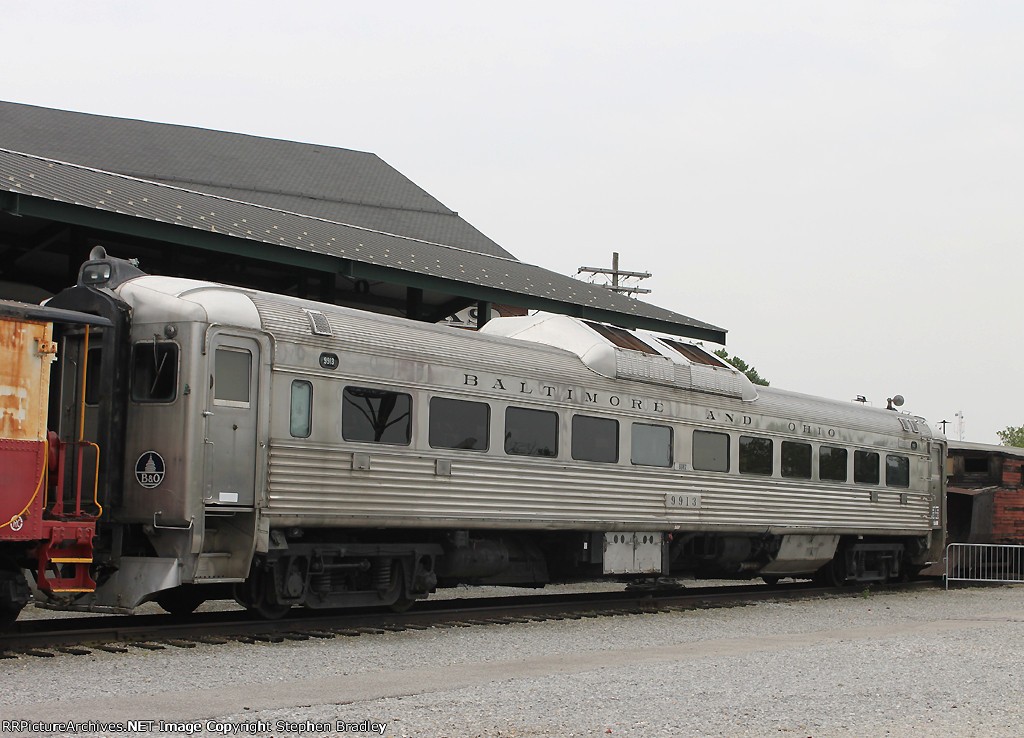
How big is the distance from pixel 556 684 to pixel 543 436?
5724 millimetres

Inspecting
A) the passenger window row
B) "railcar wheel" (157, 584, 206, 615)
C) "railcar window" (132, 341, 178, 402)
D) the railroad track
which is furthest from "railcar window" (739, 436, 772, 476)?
"railcar window" (132, 341, 178, 402)

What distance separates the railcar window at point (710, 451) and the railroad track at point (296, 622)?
76.2 inches

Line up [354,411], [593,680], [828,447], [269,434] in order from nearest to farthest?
[593,680] < [269,434] < [354,411] < [828,447]

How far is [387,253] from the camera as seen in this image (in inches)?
859

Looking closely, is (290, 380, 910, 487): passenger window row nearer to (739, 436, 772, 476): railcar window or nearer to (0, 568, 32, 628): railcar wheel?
(739, 436, 772, 476): railcar window

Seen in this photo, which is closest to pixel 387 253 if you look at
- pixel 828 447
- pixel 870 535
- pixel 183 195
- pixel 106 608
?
pixel 183 195

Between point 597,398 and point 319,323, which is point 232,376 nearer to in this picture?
point 319,323

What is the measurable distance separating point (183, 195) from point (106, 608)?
1203 centimetres

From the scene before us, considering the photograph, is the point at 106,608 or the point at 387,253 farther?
the point at 387,253

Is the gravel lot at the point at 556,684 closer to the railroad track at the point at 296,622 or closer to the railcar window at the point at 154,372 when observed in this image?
the railroad track at the point at 296,622

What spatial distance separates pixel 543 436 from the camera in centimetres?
1438

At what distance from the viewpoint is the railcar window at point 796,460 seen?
18.5 metres

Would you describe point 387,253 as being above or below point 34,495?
above

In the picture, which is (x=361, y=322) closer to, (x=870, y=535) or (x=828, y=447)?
(x=828, y=447)
